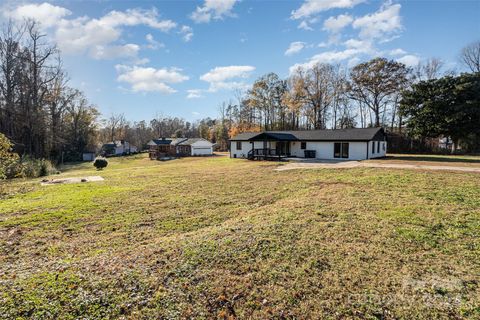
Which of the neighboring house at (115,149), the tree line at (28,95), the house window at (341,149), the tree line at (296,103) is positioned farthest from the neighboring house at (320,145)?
the neighboring house at (115,149)

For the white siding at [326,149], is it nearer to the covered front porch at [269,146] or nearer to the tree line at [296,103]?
the covered front porch at [269,146]

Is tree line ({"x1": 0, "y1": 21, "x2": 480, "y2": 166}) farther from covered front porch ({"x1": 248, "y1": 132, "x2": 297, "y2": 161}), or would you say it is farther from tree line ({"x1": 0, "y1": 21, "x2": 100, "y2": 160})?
covered front porch ({"x1": 248, "y1": 132, "x2": 297, "y2": 161})

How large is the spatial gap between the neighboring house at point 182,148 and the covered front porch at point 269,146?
15102 mm

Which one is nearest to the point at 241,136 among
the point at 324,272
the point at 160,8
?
the point at 160,8

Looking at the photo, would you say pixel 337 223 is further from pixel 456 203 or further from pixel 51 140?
pixel 51 140

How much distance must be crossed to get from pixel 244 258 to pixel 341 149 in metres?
21.3

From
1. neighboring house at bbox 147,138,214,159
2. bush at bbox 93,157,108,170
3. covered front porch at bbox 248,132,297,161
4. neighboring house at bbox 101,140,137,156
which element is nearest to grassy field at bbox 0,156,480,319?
bush at bbox 93,157,108,170

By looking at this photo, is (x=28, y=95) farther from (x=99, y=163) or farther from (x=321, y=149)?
(x=321, y=149)

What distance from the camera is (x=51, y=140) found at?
3009 centimetres

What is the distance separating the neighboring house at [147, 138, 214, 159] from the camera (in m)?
40.3

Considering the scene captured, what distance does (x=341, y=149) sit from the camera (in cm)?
2356

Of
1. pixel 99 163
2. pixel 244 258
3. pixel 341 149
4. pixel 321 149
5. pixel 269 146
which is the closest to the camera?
pixel 244 258

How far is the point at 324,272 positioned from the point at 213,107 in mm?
54994

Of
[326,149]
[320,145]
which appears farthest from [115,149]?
[326,149]
